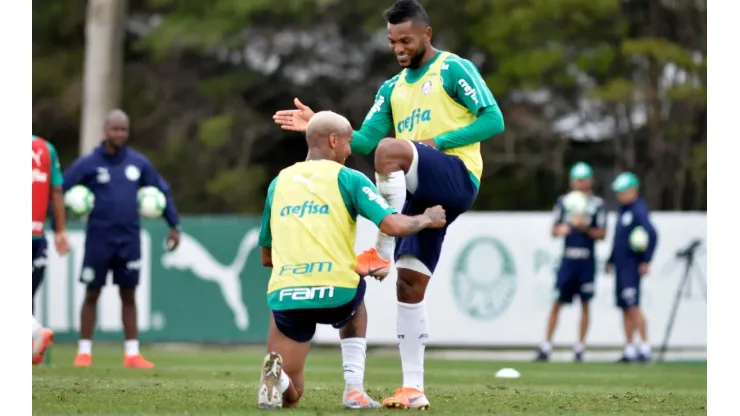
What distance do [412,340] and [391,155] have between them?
1186 millimetres

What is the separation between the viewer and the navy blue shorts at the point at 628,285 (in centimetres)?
1775

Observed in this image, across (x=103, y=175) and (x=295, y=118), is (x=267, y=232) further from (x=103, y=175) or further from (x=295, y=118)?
(x=103, y=175)

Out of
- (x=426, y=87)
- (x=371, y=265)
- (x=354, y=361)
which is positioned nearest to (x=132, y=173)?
(x=426, y=87)

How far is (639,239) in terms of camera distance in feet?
58.8

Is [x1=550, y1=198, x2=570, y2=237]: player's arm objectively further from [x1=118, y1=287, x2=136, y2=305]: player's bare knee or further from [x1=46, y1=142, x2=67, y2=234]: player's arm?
[x1=46, y1=142, x2=67, y2=234]: player's arm

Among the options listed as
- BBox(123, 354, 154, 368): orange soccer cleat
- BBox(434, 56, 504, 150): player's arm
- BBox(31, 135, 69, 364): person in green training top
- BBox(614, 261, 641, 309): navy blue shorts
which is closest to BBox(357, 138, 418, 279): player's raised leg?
BBox(434, 56, 504, 150): player's arm

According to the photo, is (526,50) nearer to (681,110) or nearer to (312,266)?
(681,110)

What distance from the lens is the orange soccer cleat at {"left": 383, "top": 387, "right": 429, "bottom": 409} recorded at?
791 cm

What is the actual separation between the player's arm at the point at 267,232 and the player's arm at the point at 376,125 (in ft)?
3.60
